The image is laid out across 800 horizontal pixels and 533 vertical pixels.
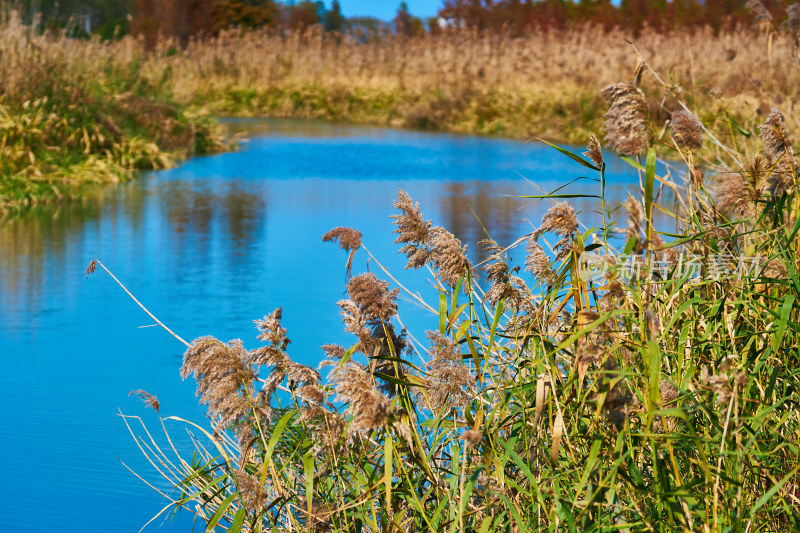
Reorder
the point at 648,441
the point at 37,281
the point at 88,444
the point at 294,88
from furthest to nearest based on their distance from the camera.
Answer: the point at 294,88 < the point at 37,281 < the point at 88,444 < the point at 648,441

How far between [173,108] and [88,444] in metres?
9.40

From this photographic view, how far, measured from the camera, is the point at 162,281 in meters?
5.44

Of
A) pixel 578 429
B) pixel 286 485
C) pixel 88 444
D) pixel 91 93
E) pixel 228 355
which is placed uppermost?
pixel 91 93

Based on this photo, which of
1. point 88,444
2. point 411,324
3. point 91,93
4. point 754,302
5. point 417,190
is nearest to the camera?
point 754,302

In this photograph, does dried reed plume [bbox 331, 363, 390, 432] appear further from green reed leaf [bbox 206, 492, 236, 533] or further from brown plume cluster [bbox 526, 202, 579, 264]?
brown plume cluster [bbox 526, 202, 579, 264]

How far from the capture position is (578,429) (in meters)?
2.14

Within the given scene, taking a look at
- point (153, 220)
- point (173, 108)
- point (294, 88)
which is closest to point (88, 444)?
point (153, 220)

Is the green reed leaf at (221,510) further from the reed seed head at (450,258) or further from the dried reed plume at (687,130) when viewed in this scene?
the dried reed plume at (687,130)

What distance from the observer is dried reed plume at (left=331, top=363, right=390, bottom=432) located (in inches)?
66.9

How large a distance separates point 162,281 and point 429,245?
361 centimetres

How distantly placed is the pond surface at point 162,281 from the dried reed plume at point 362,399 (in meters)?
1.17

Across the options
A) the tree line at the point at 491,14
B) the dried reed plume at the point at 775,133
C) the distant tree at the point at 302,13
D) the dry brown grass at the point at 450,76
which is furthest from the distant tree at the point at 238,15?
the dried reed plume at the point at 775,133

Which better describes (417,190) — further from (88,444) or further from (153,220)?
(88,444)

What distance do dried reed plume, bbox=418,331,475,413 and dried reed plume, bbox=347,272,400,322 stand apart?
14 centimetres
